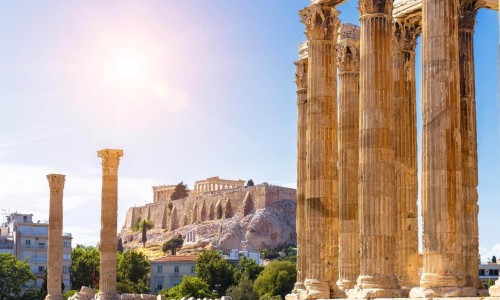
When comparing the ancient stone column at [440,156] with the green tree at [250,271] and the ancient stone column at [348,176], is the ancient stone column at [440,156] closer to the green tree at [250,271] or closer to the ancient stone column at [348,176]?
the ancient stone column at [348,176]

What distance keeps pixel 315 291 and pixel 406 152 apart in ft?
23.3

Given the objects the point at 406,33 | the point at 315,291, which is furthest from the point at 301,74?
the point at 315,291

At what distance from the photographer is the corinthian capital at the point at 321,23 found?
40.7m

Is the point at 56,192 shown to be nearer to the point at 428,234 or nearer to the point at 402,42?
the point at 402,42

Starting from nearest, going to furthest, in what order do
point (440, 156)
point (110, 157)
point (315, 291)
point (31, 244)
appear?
point (440, 156), point (315, 291), point (110, 157), point (31, 244)

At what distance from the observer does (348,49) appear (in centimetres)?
4278

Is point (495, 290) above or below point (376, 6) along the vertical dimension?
below

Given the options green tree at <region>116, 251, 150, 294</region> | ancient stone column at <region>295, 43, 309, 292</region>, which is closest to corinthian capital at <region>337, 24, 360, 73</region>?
ancient stone column at <region>295, 43, 309, 292</region>

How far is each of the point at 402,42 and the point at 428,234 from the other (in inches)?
464

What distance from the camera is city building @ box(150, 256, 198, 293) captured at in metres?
161

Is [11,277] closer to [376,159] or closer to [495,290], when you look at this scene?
[376,159]

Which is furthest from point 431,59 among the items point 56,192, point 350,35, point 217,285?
point 217,285

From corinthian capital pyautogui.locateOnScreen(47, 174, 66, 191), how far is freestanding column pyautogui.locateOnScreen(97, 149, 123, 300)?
8.44 m

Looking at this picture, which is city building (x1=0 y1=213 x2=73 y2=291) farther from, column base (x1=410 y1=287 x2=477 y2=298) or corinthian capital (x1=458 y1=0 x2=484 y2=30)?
column base (x1=410 y1=287 x2=477 y2=298)
